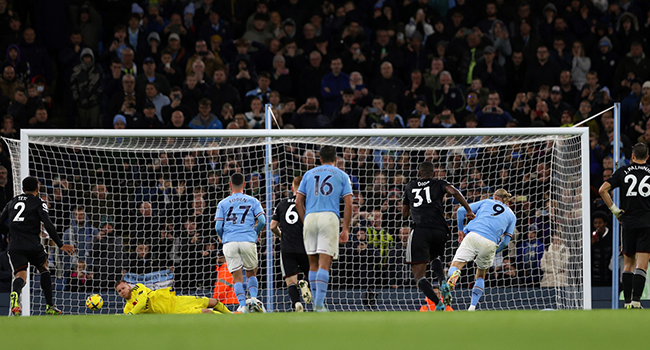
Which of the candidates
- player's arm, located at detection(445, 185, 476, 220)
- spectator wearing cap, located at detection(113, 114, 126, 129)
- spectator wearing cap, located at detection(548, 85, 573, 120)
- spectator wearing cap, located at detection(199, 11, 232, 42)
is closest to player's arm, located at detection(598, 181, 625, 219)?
player's arm, located at detection(445, 185, 476, 220)

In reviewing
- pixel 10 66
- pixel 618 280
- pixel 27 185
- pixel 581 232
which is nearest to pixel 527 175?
pixel 581 232

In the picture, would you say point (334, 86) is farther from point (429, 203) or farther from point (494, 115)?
point (429, 203)

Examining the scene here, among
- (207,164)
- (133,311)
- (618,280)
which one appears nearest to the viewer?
(133,311)

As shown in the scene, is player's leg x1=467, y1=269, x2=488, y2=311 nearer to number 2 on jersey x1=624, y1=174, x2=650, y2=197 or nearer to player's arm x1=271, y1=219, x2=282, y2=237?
number 2 on jersey x1=624, y1=174, x2=650, y2=197

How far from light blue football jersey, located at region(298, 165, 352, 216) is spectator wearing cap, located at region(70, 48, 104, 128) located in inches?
251

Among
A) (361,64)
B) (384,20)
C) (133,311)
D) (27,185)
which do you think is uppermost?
(384,20)

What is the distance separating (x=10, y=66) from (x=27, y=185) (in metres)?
4.83

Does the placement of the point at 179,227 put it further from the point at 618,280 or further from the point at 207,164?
the point at 618,280

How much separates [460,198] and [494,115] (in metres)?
4.37

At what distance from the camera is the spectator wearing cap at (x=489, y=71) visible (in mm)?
14281

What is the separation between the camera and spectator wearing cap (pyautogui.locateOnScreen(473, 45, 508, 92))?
14.3m

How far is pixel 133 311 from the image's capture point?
9273mm

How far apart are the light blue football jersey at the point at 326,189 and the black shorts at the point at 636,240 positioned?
327 centimetres

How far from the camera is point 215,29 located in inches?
591
